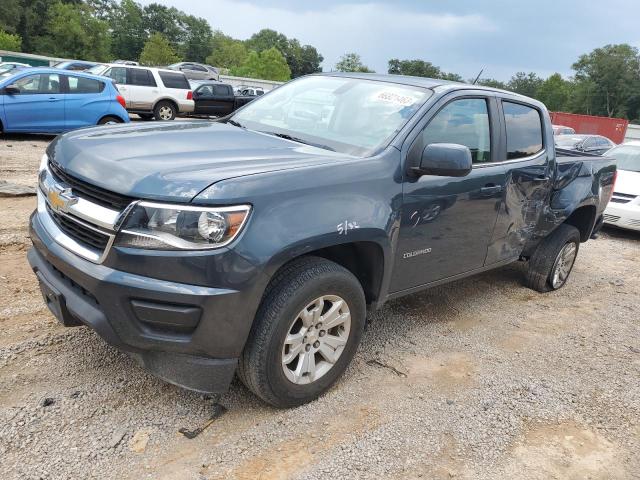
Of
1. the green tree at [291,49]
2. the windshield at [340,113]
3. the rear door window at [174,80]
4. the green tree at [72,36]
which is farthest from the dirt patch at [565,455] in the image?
the green tree at [291,49]

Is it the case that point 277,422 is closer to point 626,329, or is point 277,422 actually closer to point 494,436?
point 494,436

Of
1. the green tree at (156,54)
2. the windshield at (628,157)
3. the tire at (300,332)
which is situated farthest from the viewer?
the green tree at (156,54)

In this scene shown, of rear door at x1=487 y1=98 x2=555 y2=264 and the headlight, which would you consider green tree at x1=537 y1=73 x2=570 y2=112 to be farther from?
the headlight

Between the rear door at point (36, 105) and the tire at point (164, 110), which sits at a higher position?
the rear door at point (36, 105)

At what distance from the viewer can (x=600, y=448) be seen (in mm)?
2943

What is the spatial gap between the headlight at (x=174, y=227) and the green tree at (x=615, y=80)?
8250 cm

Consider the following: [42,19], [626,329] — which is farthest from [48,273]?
[42,19]

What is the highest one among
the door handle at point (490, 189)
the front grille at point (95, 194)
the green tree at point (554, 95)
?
the green tree at point (554, 95)

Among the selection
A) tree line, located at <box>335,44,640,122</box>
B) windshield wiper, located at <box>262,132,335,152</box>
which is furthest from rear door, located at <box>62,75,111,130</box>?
tree line, located at <box>335,44,640,122</box>

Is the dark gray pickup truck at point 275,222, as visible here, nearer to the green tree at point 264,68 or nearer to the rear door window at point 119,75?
the rear door window at point 119,75

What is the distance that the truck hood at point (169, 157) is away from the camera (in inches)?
94.3

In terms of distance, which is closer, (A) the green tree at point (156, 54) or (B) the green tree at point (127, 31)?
(A) the green tree at point (156, 54)

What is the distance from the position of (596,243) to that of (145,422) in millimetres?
7354

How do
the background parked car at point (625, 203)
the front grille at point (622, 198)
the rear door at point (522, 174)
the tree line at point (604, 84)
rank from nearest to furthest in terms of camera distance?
the rear door at point (522, 174)
the background parked car at point (625, 203)
the front grille at point (622, 198)
the tree line at point (604, 84)
